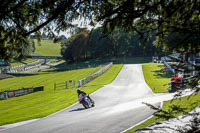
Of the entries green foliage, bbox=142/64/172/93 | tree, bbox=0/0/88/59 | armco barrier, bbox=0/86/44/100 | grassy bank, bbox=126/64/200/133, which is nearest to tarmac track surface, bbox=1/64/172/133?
grassy bank, bbox=126/64/200/133

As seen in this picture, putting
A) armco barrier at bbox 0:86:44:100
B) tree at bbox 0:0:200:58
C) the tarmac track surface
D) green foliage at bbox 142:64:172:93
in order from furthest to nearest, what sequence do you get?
armco barrier at bbox 0:86:44:100, green foliage at bbox 142:64:172:93, the tarmac track surface, tree at bbox 0:0:200:58

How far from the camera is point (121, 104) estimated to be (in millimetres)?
26047

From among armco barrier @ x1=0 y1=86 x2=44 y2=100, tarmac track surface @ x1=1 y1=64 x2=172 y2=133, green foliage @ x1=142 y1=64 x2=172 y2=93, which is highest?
green foliage @ x1=142 y1=64 x2=172 y2=93

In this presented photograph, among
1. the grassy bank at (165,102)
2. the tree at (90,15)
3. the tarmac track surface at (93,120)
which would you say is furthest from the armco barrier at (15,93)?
the tree at (90,15)

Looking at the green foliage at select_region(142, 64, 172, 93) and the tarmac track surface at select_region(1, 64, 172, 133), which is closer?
the tarmac track surface at select_region(1, 64, 172, 133)

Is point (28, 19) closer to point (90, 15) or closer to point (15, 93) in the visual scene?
point (90, 15)

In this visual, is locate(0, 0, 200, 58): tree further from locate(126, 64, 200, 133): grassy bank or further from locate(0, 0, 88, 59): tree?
locate(126, 64, 200, 133): grassy bank

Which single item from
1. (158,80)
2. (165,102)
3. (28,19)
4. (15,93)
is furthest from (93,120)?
(158,80)

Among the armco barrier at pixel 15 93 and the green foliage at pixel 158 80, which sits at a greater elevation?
the green foliage at pixel 158 80

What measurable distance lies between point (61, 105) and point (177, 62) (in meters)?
24.0

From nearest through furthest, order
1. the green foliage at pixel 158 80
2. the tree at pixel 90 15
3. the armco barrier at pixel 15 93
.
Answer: the tree at pixel 90 15 → the green foliage at pixel 158 80 → the armco barrier at pixel 15 93

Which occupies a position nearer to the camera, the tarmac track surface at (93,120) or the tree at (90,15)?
the tree at (90,15)

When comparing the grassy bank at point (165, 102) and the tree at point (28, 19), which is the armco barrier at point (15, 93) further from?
the tree at point (28, 19)

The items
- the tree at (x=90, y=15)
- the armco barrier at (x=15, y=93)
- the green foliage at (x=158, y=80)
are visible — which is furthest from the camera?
the armco barrier at (x=15, y=93)
